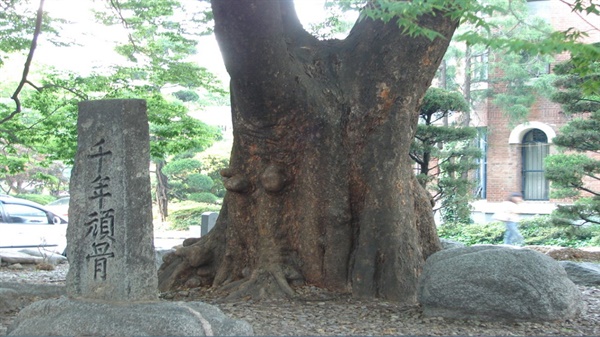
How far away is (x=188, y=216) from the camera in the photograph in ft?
92.2

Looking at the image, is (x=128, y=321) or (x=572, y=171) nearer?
(x=128, y=321)

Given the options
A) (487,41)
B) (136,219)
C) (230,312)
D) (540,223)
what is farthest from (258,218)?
(540,223)

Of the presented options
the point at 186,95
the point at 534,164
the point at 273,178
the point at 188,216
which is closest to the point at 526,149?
the point at 534,164

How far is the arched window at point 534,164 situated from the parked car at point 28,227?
15658mm

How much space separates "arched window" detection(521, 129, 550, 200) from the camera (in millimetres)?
23891

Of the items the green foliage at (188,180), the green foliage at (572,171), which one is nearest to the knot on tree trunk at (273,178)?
the green foliage at (572,171)

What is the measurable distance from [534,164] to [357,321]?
743 inches

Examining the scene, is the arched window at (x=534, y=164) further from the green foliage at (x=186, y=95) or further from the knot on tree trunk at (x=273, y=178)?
the knot on tree trunk at (x=273, y=178)

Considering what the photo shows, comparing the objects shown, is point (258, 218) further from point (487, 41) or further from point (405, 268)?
point (487, 41)

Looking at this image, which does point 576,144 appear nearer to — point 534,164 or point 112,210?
point 534,164

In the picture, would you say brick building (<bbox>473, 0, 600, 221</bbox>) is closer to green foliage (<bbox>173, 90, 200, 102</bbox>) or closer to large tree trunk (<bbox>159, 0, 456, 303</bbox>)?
green foliage (<bbox>173, 90, 200, 102</bbox>)

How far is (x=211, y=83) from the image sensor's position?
47.3 feet

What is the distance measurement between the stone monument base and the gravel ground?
74 cm

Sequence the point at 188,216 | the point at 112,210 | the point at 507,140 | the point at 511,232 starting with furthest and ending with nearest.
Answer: the point at 188,216
the point at 507,140
the point at 511,232
the point at 112,210
